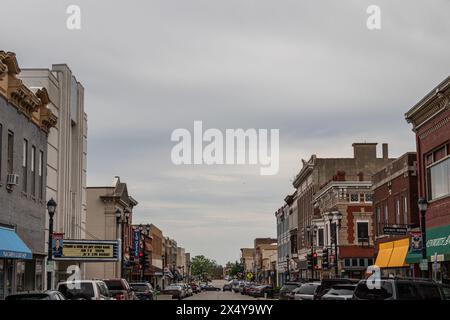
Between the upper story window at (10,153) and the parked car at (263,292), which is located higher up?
the upper story window at (10,153)

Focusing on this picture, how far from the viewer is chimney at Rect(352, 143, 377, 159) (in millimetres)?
86438

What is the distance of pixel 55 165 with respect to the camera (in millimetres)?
45781

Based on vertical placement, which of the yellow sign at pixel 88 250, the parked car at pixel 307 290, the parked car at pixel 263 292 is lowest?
the parked car at pixel 263 292

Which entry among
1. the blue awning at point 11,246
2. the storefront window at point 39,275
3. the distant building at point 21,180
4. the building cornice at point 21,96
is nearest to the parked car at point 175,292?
the distant building at point 21,180

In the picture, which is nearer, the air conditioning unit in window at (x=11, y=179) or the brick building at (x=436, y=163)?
the air conditioning unit in window at (x=11, y=179)

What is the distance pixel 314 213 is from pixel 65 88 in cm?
4300

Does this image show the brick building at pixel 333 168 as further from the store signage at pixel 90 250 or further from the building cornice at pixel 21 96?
the building cornice at pixel 21 96

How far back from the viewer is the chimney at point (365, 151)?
284 feet

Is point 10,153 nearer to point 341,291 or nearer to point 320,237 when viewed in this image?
point 341,291

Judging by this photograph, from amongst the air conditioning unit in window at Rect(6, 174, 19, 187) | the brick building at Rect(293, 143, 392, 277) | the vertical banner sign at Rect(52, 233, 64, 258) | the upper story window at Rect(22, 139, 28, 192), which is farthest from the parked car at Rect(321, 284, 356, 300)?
the brick building at Rect(293, 143, 392, 277)

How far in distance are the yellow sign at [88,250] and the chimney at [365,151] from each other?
45383mm

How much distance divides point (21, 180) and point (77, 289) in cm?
1290
